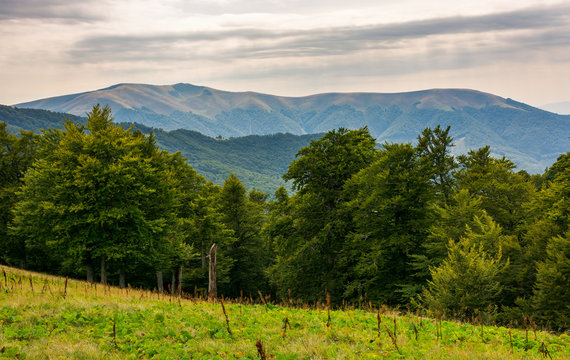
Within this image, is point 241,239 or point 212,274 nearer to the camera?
point 212,274

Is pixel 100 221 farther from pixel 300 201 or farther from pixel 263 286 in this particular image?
pixel 263 286

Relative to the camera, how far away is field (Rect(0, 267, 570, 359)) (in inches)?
291

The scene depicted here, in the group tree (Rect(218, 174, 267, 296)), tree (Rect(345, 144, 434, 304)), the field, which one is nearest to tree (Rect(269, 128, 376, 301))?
tree (Rect(345, 144, 434, 304))

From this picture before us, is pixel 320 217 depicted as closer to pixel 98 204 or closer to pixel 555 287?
Answer: pixel 555 287

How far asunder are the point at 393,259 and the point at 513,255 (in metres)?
10.6

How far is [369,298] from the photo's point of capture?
24078 mm

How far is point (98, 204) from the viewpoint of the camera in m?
24.2

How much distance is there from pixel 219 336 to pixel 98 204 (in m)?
19.1

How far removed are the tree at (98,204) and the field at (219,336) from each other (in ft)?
44.4

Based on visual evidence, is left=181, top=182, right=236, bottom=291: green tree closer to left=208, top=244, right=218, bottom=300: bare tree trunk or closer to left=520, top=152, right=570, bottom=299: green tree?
left=208, top=244, right=218, bottom=300: bare tree trunk

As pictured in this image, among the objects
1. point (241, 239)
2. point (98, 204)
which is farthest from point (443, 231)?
point (241, 239)

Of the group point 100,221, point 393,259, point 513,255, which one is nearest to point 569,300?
point 513,255

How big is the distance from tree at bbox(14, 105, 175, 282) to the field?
1353cm

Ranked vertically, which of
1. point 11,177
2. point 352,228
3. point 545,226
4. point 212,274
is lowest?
point 212,274
